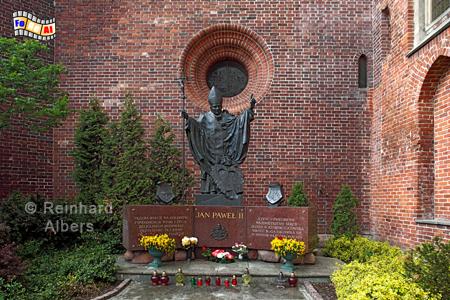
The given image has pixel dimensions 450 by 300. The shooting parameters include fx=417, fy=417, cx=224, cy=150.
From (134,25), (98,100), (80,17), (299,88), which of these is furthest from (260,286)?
(80,17)

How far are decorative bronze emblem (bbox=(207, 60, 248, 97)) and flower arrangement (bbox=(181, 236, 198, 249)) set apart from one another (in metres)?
5.54

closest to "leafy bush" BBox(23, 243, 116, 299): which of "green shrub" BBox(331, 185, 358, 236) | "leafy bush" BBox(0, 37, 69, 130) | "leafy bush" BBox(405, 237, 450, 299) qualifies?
"leafy bush" BBox(0, 37, 69, 130)

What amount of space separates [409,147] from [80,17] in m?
9.50

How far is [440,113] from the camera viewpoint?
846 cm

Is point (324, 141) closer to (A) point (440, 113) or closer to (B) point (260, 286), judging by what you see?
(A) point (440, 113)

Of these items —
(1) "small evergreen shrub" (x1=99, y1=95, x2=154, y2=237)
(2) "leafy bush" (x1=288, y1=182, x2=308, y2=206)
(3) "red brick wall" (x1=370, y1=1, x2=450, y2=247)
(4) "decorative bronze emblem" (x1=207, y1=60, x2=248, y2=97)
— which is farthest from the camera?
(4) "decorative bronze emblem" (x1=207, y1=60, x2=248, y2=97)

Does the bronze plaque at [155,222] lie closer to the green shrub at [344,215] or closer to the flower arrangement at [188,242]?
the flower arrangement at [188,242]

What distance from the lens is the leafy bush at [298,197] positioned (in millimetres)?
10602

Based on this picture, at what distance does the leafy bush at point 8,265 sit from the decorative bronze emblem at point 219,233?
350 cm

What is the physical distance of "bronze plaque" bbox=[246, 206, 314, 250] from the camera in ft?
25.7

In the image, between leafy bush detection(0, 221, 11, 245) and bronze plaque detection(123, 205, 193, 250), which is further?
bronze plaque detection(123, 205, 193, 250)

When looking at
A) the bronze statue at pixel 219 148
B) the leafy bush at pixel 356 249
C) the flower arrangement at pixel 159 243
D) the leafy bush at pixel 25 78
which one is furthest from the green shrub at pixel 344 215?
the leafy bush at pixel 25 78

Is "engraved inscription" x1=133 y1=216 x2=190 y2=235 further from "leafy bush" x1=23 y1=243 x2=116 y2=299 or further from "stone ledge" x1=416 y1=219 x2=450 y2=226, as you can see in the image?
"stone ledge" x1=416 y1=219 x2=450 y2=226

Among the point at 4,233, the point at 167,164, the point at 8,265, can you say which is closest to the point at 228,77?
the point at 167,164
